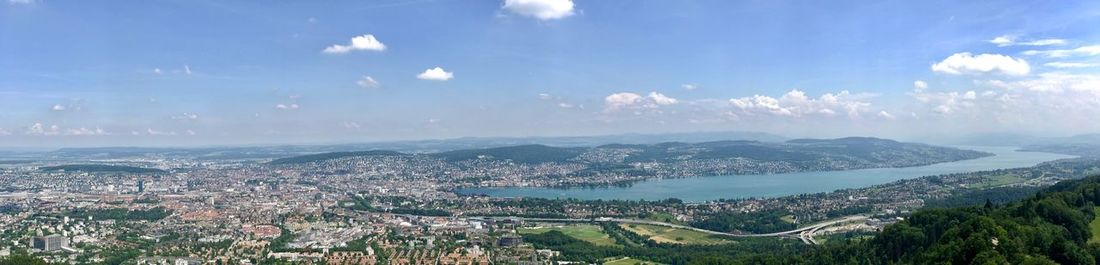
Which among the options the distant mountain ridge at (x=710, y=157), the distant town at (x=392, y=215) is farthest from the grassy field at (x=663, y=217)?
the distant mountain ridge at (x=710, y=157)

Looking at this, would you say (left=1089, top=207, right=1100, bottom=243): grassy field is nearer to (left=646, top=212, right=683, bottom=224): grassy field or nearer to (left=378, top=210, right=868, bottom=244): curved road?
(left=378, top=210, right=868, bottom=244): curved road

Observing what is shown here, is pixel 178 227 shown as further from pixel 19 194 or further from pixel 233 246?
pixel 19 194

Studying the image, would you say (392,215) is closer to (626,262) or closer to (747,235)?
(747,235)

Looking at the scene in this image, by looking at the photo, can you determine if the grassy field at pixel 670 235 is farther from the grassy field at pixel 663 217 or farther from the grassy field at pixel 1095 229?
the grassy field at pixel 1095 229

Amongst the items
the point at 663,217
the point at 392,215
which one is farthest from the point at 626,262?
the point at 392,215

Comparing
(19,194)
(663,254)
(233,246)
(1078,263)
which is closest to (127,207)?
(19,194)

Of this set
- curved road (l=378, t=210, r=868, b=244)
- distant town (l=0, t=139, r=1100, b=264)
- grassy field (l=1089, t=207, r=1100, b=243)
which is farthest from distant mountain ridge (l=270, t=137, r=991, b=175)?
grassy field (l=1089, t=207, r=1100, b=243)
